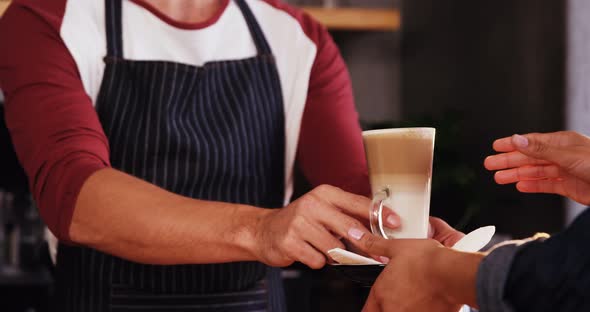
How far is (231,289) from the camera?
5.40 ft

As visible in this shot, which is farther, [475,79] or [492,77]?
[475,79]

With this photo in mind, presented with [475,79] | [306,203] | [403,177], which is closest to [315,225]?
[306,203]

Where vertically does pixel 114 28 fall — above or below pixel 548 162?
above

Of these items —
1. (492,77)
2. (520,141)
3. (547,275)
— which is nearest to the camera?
(547,275)

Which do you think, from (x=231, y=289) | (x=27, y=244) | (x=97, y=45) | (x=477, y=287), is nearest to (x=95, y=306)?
(x=231, y=289)

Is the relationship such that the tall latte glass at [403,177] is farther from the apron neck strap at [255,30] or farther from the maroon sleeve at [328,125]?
the apron neck strap at [255,30]

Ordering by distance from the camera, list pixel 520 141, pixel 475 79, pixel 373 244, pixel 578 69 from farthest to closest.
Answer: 1. pixel 475 79
2. pixel 578 69
3. pixel 520 141
4. pixel 373 244

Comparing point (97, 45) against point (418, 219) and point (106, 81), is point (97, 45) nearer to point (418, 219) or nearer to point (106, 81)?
point (106, 81)

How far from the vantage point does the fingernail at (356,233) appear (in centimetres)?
114

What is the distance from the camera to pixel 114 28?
170cm

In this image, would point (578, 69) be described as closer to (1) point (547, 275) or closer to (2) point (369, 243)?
(2) point (369, 243)

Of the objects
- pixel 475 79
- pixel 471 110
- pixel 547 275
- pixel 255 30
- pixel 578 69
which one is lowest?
pixel 471 110

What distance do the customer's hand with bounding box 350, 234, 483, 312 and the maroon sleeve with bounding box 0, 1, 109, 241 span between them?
56 centimetres

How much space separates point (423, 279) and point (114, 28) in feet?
3.21
